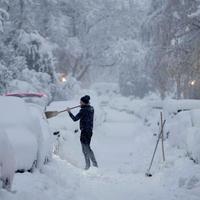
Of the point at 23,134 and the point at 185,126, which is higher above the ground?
the point at 23,134

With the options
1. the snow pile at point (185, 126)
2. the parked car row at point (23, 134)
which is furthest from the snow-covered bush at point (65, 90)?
the parked car row at point (23, 134)

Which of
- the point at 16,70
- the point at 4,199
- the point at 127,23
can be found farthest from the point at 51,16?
the point at 4,199

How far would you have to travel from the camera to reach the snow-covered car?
7931 millimetres

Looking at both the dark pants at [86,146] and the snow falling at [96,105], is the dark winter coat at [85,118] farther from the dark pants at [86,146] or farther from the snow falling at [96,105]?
the snow falling at [96,105]

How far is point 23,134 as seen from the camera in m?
8.27

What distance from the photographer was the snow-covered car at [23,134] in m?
7.93

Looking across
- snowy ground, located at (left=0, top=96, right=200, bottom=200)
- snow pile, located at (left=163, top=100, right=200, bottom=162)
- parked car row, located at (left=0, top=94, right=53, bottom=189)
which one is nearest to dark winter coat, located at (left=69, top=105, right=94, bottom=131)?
snowy ground, located at (left=0, top=96, right=200, bottom=200)

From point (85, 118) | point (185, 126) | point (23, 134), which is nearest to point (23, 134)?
point (23, 134)

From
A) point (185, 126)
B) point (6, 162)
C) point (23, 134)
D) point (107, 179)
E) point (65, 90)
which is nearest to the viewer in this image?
point (6, 162)

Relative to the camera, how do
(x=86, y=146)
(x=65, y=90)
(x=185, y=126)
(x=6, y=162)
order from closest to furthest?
(x=6, y=162)
(x=86, y=146)
(x=185, y=126)
(x=65, y=90)

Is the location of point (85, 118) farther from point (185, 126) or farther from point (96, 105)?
point (96, 105)

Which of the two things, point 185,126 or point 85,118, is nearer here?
point 85,118

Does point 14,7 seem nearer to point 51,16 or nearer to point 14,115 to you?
point 51,16

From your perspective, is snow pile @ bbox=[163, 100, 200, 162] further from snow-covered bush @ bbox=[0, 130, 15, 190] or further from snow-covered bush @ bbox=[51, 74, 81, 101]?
snow-covered bush @ bbox=[51, 74, 81, 101]
